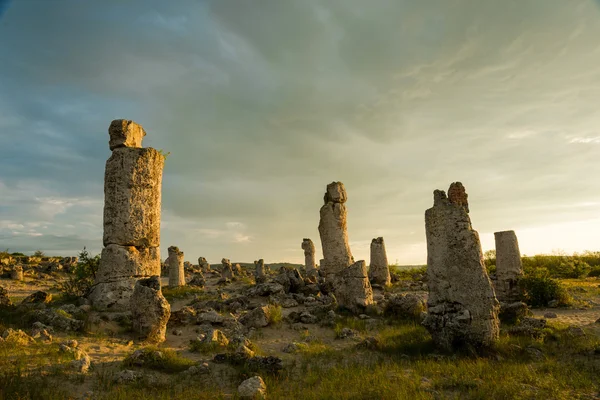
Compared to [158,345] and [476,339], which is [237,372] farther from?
[476,339]

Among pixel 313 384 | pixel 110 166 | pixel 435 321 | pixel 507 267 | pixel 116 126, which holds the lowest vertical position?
pixel 313 384

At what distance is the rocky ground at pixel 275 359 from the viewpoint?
6523mm

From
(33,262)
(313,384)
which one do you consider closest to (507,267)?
(313,384)

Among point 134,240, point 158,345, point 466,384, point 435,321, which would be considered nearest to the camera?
point 466,384

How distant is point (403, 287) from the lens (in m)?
23.2

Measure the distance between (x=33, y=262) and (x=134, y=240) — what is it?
31290 mm

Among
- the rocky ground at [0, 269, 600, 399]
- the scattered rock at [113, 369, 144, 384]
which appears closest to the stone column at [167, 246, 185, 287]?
the rocky ground at [0, 269, 600, 399]

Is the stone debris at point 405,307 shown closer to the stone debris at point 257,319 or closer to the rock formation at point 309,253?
the stone debris at point 257,319

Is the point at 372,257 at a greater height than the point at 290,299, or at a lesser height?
greater

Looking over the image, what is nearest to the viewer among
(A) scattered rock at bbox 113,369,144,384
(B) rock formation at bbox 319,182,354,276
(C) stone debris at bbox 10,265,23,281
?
(A) scattered rock at bbox 113,369,144,384

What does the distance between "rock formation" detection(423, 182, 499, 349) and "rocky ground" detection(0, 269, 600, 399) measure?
0.47 metres

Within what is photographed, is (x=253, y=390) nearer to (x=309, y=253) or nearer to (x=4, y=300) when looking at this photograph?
(x=4, y=300)

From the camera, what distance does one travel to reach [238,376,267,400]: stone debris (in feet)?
21.0

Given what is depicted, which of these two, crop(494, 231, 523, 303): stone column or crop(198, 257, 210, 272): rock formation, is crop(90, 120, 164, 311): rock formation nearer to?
crop(494, 231, 523, 303): stone column
